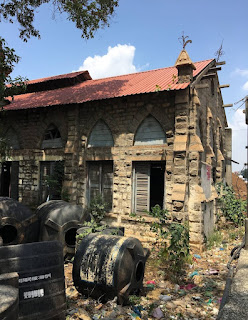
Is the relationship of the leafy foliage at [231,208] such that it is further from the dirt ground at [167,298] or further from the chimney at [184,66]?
the chimney at [184,66]

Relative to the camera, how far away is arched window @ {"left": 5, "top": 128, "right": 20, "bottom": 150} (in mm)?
12250

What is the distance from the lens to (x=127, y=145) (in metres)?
9.68

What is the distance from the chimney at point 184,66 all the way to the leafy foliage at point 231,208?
6148 mm

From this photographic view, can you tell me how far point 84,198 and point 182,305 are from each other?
6232mm

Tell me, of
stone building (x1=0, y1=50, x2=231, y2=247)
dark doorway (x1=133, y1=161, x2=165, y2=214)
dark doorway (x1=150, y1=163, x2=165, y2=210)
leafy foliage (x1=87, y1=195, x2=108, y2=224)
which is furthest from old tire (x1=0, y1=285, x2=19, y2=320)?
leafy foliage (x1=87, y1=195, x2=108, y2=224)

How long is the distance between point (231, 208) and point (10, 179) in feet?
35.1

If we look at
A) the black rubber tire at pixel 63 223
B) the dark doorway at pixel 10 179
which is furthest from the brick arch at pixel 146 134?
the dark doorway at pixel 10 179

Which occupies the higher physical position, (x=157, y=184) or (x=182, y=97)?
(x=182, y=97)

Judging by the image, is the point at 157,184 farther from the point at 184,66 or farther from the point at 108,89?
the point at 108,89

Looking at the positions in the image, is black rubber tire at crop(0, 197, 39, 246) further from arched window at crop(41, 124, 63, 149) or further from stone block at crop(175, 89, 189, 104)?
stone block at crop(175, 89, 189, 104)

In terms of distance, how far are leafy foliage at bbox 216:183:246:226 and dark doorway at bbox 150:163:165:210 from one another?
4.61m

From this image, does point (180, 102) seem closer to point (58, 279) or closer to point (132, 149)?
point (132, 149)

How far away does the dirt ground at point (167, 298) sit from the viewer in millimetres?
4523

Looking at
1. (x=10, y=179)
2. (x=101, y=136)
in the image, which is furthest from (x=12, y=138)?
(x=101, y=136)
